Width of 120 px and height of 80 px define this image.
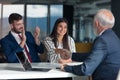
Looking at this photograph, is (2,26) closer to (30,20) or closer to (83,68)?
(30,20)

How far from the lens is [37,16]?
14688mm

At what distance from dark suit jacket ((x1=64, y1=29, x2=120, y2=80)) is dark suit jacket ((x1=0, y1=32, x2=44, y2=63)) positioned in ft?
3.76

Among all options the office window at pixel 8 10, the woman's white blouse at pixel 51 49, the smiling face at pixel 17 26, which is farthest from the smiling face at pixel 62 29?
the office window at pixel 8 10

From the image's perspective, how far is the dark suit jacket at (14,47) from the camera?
12.8ft

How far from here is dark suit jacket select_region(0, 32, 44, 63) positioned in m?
3.90

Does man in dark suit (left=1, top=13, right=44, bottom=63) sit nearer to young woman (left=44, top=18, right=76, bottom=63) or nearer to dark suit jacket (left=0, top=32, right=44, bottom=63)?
dark suit jacket (left=0, top=32, right=44, bottom=63)

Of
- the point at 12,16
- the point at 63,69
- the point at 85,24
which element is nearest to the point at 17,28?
the point at 12,16

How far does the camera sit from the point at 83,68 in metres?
2.75

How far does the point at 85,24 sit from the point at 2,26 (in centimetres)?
352

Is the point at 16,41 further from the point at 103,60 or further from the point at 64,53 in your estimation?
the point at 103,60

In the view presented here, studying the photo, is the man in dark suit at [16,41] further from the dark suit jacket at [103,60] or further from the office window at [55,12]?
the office window at [55,12]

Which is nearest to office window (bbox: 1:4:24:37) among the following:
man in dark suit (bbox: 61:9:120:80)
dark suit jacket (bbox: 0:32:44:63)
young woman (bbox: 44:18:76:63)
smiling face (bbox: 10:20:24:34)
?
dark suit jacket (bbox: 0:32:44:63)

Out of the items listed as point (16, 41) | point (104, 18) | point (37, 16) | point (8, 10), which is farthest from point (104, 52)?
point (37, 16)

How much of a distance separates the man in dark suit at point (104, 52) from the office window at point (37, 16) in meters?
10.9
